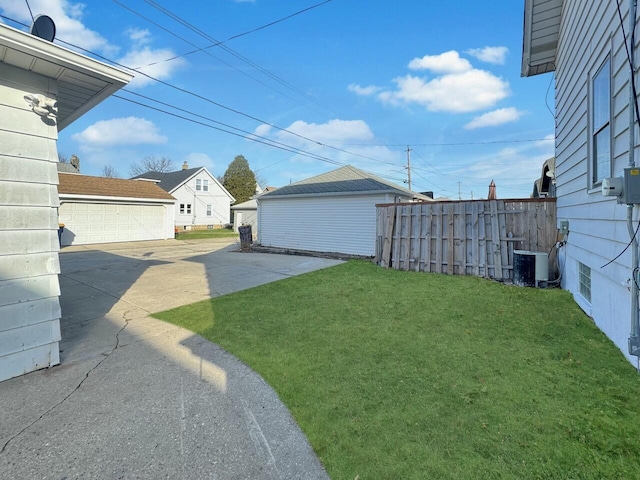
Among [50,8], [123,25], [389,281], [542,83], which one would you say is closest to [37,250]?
[50,8]

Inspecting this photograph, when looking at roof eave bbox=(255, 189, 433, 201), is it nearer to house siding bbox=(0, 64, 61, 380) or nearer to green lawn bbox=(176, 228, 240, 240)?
house siding bbox=(0, 64, 61, 380)

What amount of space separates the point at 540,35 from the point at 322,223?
8684 millimetres

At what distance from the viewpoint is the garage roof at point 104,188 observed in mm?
16688

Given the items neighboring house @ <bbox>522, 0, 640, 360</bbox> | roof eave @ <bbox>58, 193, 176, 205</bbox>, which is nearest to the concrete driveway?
neighboring house @ <bbox>522, 0, 640, 360</bbox>

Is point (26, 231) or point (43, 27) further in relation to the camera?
point (43, 27)

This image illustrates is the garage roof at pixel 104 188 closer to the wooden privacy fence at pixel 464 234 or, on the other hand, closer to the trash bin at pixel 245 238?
the trash bin at pixel 245 238

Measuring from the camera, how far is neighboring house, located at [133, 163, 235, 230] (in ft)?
91.8

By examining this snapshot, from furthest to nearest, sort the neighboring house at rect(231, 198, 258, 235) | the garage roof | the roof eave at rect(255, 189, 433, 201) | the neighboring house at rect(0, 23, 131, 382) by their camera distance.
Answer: the neighboring house at rect(231, 198, 258, 235) < the garage roof < the roof eave at rect(255, 189, 433, 201) < the neighboring house at rect(0, 23, 131, 382)

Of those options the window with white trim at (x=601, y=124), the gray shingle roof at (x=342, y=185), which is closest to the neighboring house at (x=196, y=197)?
the gray shingle roof at (x=342, y=185)

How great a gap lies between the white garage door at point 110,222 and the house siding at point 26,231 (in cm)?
1632

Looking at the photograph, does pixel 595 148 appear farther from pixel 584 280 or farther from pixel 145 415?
pixel 145 415

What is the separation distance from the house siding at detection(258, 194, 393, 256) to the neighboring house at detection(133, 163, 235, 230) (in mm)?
15608

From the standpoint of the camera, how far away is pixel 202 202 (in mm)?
29953

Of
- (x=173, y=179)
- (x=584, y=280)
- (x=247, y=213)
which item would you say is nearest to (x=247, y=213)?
(x=247, y=213)
